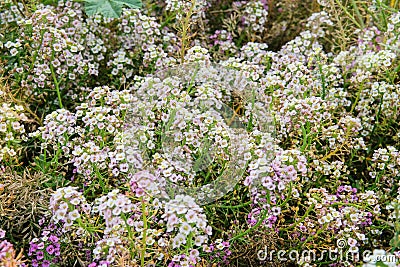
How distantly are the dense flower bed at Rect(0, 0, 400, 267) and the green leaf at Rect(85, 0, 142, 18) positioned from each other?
4 centimetres

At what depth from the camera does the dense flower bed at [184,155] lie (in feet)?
5.38

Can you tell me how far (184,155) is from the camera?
181 centimetres

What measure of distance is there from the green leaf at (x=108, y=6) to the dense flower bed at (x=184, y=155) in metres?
0.04

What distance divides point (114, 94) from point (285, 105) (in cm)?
59

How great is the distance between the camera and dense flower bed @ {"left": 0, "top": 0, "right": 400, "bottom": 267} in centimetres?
164

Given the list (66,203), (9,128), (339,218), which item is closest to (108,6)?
(9,128)

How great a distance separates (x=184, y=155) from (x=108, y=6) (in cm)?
84
